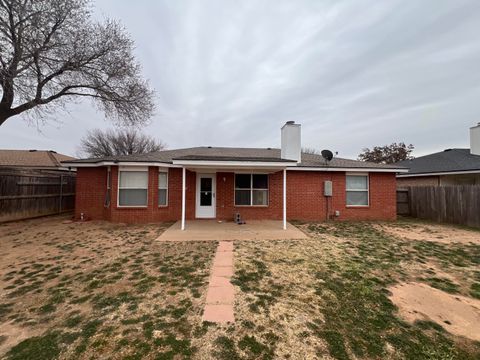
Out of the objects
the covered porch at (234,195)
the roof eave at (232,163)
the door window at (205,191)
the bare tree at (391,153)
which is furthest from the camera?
the bare tree at (391,153)

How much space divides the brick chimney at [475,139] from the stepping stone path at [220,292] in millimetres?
18597

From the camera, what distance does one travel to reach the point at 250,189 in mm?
11039

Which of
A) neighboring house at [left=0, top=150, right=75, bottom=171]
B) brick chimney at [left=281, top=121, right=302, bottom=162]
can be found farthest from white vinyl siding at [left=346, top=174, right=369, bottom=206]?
neighboring house at [left=0, top=150, right=75, bottom=171]

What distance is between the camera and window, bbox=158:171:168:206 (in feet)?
33.7

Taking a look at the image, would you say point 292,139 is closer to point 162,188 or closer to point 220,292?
point 162,188

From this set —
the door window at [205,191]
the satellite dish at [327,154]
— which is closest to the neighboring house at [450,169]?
the satellite dish at [327,154]

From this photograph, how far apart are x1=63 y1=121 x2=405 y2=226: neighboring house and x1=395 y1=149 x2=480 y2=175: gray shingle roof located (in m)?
5.10

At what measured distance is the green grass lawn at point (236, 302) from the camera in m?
2.53

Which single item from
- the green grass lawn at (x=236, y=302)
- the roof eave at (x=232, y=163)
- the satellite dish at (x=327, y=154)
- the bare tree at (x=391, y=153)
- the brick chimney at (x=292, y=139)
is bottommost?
the green grass lawn at (x=236, y=302)

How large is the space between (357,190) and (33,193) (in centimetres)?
1629

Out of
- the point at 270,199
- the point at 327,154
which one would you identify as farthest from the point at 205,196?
the point at 327,154

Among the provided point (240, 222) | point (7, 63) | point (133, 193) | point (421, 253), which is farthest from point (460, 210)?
point (7, 63)

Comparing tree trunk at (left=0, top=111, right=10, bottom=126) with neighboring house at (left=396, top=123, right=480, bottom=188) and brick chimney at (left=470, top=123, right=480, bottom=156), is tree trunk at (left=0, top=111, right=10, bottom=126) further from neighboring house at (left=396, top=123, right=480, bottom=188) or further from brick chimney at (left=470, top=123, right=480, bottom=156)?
brick chimney at (left=470, top=123, right=480, bottom=156)

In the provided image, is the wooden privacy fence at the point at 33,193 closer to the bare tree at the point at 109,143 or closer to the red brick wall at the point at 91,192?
the red brick wall at the point at 91,192
